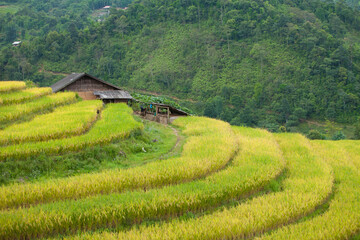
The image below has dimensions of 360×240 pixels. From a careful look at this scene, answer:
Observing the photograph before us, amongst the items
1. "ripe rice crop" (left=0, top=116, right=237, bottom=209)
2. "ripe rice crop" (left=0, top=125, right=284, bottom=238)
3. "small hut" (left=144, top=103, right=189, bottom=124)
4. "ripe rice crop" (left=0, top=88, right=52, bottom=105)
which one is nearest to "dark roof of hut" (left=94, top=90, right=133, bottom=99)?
"small hut" (left=144, top=103, right=189, bottom=124)

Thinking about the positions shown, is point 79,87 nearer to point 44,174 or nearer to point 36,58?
point 44,174

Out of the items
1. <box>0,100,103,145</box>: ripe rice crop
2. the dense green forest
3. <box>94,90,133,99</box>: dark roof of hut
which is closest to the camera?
<box>0,100,103,145</box>: ripe rice crop

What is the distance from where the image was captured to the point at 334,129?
32812mm

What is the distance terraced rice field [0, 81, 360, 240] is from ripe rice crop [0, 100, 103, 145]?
Result: 0.16 meters

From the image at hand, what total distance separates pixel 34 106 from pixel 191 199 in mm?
8719

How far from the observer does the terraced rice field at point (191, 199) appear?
566cm

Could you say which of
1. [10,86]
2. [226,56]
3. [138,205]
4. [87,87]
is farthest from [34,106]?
[226,56]

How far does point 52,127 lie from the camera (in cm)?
1017

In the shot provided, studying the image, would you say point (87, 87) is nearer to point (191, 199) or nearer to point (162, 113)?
point (162, 113)

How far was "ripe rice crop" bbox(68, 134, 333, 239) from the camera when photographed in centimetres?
546

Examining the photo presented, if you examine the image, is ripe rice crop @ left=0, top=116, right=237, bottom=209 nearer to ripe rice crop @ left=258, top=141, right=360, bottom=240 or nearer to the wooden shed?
ripe rice crop @ left=258, top=141, right=360, bottom=240

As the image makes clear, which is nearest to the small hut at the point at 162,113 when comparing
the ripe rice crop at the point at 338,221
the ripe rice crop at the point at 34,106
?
the ripe rice crop at the point at 34,106

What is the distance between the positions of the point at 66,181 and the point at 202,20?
1936 inches

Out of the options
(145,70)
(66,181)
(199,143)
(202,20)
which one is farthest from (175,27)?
(66,181)
